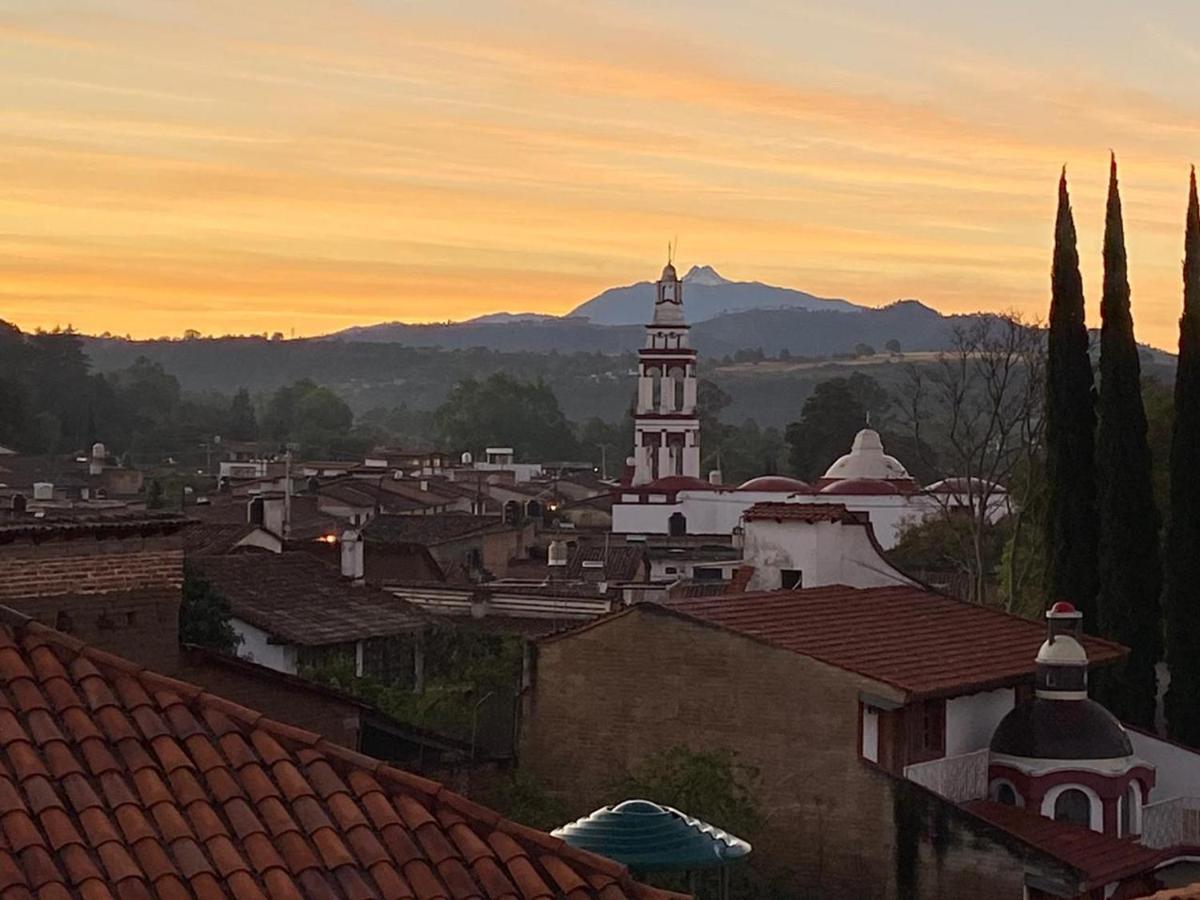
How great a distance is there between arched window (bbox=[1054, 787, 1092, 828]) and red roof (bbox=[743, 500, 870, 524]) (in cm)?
730

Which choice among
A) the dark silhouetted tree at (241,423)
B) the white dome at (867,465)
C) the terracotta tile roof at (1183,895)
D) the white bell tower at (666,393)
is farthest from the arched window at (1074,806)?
the dark silhouetted tree at (241,423)

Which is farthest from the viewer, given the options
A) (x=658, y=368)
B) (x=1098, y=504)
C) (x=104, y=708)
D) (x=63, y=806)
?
(x=658, y=368)

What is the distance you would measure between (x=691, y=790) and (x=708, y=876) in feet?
5.13

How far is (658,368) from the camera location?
324 ft

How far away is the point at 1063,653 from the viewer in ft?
79.7

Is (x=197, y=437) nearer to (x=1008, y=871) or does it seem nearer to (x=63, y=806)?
(x=1008, y=871)

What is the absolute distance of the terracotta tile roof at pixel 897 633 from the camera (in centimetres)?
2350

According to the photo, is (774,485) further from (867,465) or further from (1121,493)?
(1121,493)

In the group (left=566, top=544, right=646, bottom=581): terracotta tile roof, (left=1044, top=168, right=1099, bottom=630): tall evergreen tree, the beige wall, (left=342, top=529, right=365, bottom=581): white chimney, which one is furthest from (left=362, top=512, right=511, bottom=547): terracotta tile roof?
the beige wall

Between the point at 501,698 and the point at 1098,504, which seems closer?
the point at 501,698

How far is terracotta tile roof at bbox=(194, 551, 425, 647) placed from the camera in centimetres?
3180

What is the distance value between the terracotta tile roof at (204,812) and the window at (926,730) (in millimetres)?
13440

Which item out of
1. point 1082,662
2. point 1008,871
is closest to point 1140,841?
point 1082,662

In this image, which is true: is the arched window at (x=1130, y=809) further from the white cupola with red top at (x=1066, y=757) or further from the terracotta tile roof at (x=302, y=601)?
the terracotta tile roof at (x=302, y=601)
